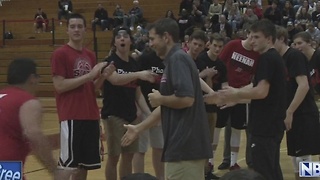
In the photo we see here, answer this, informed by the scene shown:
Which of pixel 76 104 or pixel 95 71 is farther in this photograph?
pixel 76 104

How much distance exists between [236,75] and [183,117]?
3.96 metres

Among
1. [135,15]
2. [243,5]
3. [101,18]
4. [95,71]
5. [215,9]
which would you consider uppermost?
[243,5]

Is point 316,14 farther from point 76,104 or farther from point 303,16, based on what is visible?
point 76,104

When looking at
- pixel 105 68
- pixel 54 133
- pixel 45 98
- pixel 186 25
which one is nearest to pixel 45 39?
pixel 45 98

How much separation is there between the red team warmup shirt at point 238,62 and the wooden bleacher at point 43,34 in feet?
52.4

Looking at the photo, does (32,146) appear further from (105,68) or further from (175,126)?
(105,68)

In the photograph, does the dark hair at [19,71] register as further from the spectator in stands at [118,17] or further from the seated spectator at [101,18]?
the seated spectator at [101,18]

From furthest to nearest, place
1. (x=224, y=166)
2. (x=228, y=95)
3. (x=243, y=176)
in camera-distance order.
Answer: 1. (x=224, y=166)
2. (x=228, y=95)
3. (x=243, y=176)

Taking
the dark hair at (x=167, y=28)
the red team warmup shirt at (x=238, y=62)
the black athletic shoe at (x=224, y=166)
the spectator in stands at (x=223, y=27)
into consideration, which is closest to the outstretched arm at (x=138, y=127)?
the dark hair at (x=167, y=28)

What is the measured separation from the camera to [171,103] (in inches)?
192

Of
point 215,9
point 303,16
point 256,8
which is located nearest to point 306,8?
point 303,16

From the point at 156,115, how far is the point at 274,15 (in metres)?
18.4

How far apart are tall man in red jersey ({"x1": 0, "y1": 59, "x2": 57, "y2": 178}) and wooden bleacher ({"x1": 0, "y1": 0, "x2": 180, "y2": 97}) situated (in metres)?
19.5

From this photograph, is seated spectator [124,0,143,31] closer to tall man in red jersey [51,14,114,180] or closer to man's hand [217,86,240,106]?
tall man in red jersey [51,14,114,180]
